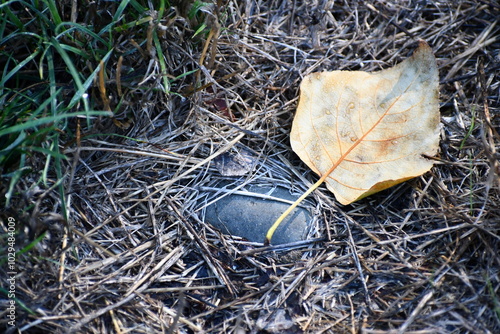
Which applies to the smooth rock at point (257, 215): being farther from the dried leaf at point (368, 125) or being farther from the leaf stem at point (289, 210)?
the dried leaf at point (368, 125)

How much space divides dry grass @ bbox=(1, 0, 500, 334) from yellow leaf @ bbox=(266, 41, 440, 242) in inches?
4.2

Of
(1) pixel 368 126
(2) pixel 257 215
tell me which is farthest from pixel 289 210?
(1) pixel 368 126

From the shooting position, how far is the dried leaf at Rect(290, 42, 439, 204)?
1.55 metres

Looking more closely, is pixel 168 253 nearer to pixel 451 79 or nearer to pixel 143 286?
pixel 143 286

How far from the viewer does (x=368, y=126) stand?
1.61 m

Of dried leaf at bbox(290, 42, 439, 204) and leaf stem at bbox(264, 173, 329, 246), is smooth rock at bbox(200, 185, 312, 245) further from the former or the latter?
dried leaf at bbox(290, 42, 439, 204)

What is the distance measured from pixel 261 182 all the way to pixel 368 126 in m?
0.48

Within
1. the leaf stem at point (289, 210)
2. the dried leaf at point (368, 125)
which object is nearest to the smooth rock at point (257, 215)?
the leaf stem at point (289, 210)

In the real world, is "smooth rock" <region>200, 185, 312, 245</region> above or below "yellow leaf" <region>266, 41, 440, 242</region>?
below

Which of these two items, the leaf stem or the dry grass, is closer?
the dry grass

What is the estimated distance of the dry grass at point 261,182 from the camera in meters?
1.38

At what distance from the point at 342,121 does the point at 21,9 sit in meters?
1.38

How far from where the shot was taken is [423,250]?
59.2 inches

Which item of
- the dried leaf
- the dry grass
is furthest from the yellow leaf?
the dry grass
